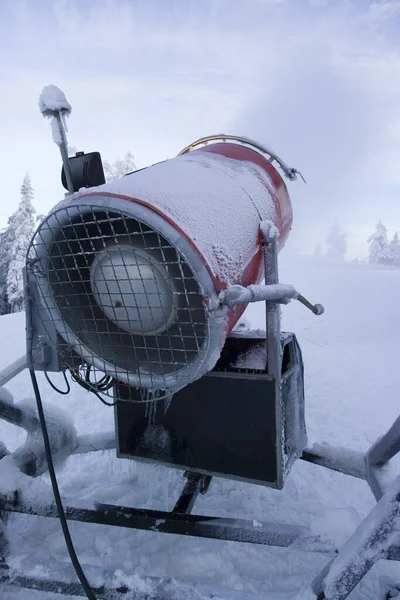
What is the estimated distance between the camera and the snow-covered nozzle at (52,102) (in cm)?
200

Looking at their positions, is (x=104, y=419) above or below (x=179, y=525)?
below

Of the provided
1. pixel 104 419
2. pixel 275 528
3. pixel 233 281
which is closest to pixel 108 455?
pixel 104 419

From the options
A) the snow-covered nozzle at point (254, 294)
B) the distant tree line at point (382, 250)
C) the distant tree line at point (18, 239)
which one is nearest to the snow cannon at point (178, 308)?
the snow-covered nozzle at point (254, 294)

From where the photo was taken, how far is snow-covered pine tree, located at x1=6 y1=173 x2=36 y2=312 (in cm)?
2608

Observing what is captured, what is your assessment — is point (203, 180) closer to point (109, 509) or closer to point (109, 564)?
point (109, 509)

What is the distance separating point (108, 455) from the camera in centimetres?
359

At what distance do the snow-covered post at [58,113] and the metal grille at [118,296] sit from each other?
0.46 m

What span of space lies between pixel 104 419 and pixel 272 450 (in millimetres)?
3069

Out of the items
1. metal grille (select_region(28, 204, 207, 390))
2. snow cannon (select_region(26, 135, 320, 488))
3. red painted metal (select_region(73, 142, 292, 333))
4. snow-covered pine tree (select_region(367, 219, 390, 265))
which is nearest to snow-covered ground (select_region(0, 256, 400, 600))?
snow cannon (select_region(26, 135, 320, 488))

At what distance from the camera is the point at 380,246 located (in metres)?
45.2

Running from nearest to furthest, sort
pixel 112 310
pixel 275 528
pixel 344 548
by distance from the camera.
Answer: pixel 344 548 → pixel 112 310 → pixel 275 528

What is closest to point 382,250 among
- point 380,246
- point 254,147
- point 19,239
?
point 380,246

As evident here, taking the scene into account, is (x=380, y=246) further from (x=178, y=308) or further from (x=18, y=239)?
(x=178, y=308)

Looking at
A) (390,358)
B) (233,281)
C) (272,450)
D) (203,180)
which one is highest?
(203,180)
